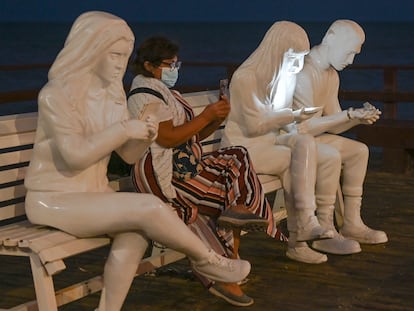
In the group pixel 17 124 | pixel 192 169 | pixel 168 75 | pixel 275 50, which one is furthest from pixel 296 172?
pixel 17 124

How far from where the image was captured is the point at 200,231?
5.52m

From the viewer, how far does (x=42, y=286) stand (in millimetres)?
4723

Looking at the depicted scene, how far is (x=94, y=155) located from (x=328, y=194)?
6.83 ft

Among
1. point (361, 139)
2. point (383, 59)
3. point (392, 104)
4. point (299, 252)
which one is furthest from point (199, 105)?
point (383, 59)

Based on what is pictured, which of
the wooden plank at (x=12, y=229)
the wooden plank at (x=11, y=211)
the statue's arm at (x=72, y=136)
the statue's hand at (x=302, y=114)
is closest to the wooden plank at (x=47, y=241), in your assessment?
the wooden plank at (x=12, y=229)

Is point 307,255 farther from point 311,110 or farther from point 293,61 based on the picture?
point 293,61

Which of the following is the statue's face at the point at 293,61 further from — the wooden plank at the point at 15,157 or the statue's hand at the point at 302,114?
the wooden plank at the point at 15,157

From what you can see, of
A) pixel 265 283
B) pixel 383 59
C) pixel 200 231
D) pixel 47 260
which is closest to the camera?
pixel 47 260

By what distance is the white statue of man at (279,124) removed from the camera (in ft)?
20.0

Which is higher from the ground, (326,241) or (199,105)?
(199,105)

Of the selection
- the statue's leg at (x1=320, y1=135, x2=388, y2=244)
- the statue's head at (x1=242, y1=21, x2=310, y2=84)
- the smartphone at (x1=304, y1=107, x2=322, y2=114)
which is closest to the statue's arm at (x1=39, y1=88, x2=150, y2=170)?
the statue's head at (x1=242, y1=21, x2=310, y2=84)

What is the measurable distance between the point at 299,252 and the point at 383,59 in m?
40.7

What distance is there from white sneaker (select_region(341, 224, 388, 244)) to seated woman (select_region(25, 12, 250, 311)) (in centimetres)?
203

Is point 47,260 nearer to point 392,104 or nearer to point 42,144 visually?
point 42,144
